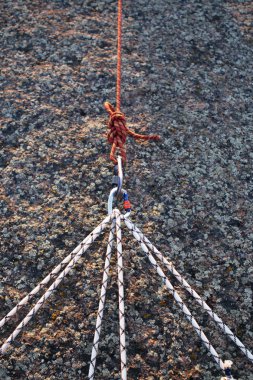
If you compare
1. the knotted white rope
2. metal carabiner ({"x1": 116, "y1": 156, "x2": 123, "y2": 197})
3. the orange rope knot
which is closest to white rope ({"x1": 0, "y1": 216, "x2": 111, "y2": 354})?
the knotted white rope

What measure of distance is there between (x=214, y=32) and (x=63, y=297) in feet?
5.96

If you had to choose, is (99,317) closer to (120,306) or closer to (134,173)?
(120,306)

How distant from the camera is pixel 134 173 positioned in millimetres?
2064

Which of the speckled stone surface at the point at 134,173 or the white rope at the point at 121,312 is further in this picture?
the speckled stone surface at the point at 134,173

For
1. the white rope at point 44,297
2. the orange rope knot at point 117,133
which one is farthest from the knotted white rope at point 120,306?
the orange rope knot at point 117,133

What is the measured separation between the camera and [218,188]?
2047mm

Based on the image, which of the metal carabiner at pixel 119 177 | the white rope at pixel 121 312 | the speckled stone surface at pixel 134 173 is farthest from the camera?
the metal carabiner at pixel 119 177

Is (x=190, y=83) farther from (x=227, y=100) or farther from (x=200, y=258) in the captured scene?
(x=200, y=258)

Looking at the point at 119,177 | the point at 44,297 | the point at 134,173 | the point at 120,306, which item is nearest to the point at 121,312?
the point at 120,306

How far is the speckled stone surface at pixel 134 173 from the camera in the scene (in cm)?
164

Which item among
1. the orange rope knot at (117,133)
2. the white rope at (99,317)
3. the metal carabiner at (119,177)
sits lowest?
the white rope at (99,317)

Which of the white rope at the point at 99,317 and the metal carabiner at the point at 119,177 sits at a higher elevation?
the metal carabiner at the point at 119,177

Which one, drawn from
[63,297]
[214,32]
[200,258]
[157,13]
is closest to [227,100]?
[214,32]

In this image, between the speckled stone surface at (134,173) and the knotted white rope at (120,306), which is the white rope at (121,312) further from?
the speckled stone surface at (134,173)
